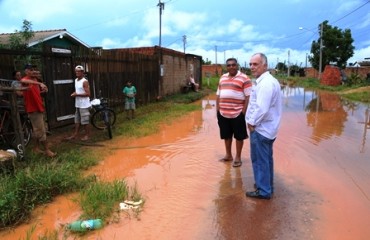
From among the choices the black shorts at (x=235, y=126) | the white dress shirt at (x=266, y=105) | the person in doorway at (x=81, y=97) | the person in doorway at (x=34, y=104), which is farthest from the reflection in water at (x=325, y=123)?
the person in doorway at (x=34, y=104)

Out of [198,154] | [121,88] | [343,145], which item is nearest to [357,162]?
[343,145]

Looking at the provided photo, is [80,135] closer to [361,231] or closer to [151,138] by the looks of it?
[151,138]

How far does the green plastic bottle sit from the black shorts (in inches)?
117

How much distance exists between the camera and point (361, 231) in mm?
4008

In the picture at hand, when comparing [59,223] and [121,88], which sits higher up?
[121,88]

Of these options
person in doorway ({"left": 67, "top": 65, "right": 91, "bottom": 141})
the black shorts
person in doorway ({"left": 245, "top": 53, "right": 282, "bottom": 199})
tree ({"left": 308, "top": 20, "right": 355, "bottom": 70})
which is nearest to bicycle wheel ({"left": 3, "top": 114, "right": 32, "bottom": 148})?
person in doorway ({"left": 67, "top": 65, "right": 91, "bottom": 141})

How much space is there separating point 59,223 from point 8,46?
18.0 ft

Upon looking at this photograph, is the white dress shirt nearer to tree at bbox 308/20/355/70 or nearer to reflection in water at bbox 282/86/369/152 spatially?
reflection in water at bbox 282/86/369/152

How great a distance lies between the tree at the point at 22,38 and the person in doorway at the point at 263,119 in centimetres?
579

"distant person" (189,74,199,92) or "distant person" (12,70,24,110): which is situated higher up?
"distant person" (12,70,24,110)

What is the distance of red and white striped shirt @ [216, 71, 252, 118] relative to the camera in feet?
19.6

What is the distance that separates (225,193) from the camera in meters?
5.15

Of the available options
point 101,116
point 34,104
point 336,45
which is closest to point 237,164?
point 34,104

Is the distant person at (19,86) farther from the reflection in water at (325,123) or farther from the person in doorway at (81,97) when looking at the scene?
the reflection in water at (325,123)
